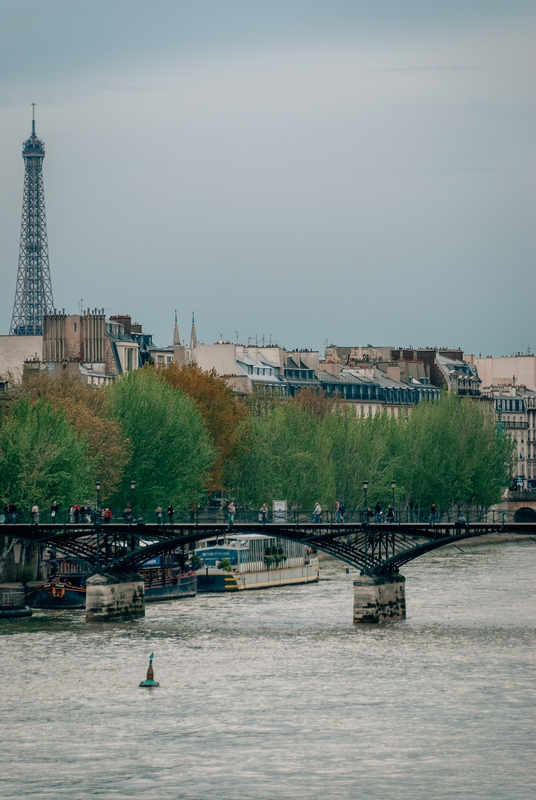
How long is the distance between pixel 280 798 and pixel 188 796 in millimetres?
2150

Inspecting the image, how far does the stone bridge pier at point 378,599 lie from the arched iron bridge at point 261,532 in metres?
0.37

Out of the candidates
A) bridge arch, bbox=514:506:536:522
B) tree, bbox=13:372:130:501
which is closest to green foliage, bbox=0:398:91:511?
tree, bbox=13:372:130:501

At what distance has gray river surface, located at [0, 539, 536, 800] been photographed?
46.7 m

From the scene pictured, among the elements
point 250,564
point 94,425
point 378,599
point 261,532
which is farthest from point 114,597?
point 250,564

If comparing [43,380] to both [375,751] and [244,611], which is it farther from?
[375,751]

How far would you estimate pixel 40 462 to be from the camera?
3383 inches

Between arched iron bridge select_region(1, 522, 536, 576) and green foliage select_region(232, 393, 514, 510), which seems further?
green foliage select_region(232, 393, 514, 510)

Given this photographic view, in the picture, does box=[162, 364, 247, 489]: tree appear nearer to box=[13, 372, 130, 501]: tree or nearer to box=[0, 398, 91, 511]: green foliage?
box=[13, 372, 130, 501]: tree

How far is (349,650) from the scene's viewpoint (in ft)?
218

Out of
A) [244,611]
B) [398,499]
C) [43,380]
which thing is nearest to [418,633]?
[244,611]

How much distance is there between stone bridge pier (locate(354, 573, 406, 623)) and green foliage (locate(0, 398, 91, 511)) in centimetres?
1699

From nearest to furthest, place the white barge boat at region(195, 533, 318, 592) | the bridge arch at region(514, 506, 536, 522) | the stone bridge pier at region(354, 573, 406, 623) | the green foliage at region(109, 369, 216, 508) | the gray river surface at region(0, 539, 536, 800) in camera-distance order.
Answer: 1. the gray river surface at region(0, 539, 536, 800)
2. the stone bridge pier at region(354, 573, 406, 623)
3. the bridge arch at region(514, 506, 536, 522)
4. the white barge boat at region(195, 533, 318, 592)
5. the green foliage at region(109, 369, 216, 508)

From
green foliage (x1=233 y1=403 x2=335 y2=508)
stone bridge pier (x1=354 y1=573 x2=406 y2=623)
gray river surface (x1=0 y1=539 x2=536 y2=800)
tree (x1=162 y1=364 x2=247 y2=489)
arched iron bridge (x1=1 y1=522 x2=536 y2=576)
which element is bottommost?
gray river surface (x1=0 y1=539 x2=536 y2=800)

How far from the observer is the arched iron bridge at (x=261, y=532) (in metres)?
75.3
